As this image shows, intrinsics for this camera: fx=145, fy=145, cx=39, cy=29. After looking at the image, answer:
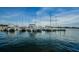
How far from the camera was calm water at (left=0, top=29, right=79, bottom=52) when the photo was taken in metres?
2.11

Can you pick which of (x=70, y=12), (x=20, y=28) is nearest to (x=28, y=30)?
(x=20, y=28)

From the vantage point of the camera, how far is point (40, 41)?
2127 millimetres

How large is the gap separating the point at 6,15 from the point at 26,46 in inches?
21.2

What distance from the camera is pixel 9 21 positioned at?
212 cm

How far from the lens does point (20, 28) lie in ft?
7.10

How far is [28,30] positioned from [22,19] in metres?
0.19

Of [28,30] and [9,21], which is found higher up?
[9,21]

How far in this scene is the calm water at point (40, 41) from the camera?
2105mm

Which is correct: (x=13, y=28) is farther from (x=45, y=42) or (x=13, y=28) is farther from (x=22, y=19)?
(x=45, y=42)

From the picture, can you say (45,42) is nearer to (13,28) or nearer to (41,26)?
(41,26)
